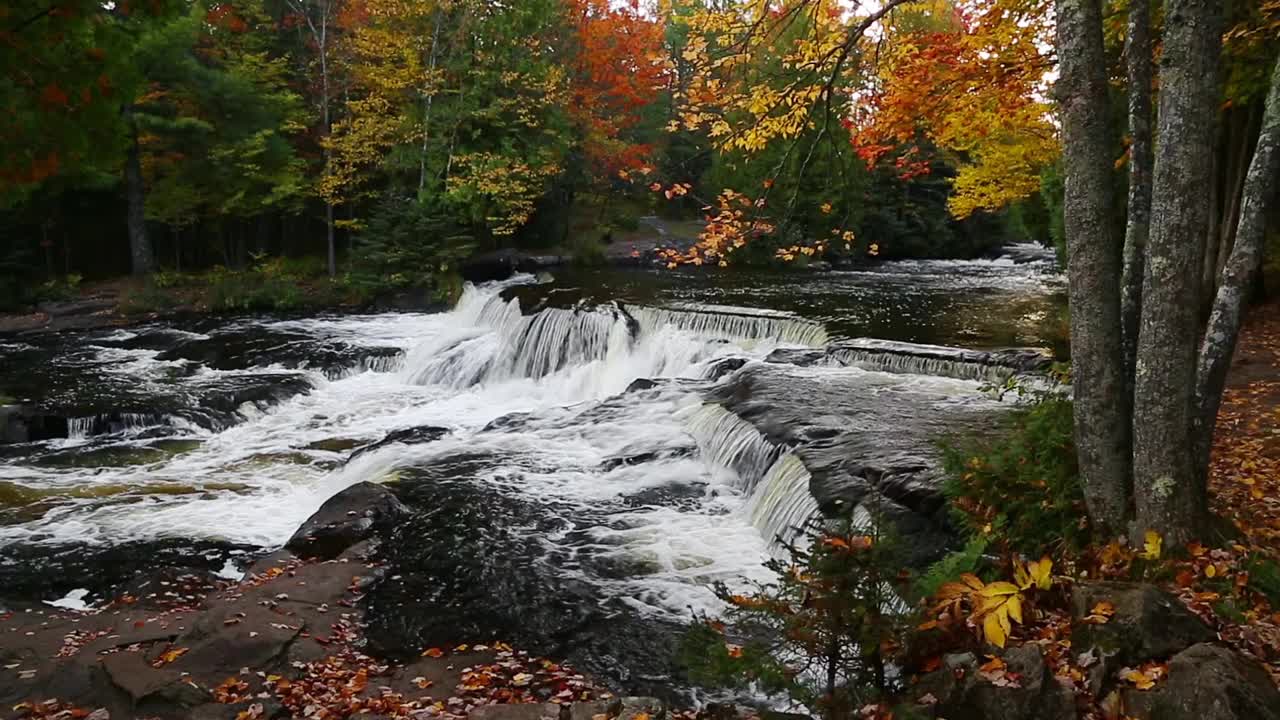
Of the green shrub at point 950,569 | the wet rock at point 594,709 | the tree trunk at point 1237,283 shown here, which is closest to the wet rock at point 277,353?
the wet rock at point 594,709

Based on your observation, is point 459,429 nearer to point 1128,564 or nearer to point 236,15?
point 1128,564

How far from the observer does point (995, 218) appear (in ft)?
115

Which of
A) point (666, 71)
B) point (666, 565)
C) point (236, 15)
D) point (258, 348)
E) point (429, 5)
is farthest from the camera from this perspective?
point (666, 71)

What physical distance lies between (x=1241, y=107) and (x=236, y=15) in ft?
85.7

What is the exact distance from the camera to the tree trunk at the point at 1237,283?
4.66 m

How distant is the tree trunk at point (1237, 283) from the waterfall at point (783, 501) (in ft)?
10.5

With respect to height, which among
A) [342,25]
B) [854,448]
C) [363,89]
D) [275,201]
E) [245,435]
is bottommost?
[245,435]

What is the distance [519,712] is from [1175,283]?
4402mm

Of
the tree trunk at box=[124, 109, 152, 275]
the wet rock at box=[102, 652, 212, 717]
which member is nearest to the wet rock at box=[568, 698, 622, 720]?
the wet rock at box=[102, 652, 212, 717]

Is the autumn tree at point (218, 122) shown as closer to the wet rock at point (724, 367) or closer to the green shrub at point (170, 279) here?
the green shrub at point (170, 279)

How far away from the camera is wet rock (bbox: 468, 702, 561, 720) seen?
479cm

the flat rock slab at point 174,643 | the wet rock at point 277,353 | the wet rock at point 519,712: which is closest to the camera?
the wet rock at point 519,712

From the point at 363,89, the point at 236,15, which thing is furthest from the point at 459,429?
the point at 236,15

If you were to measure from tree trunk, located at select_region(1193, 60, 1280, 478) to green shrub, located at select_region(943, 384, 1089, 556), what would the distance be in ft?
2.71
